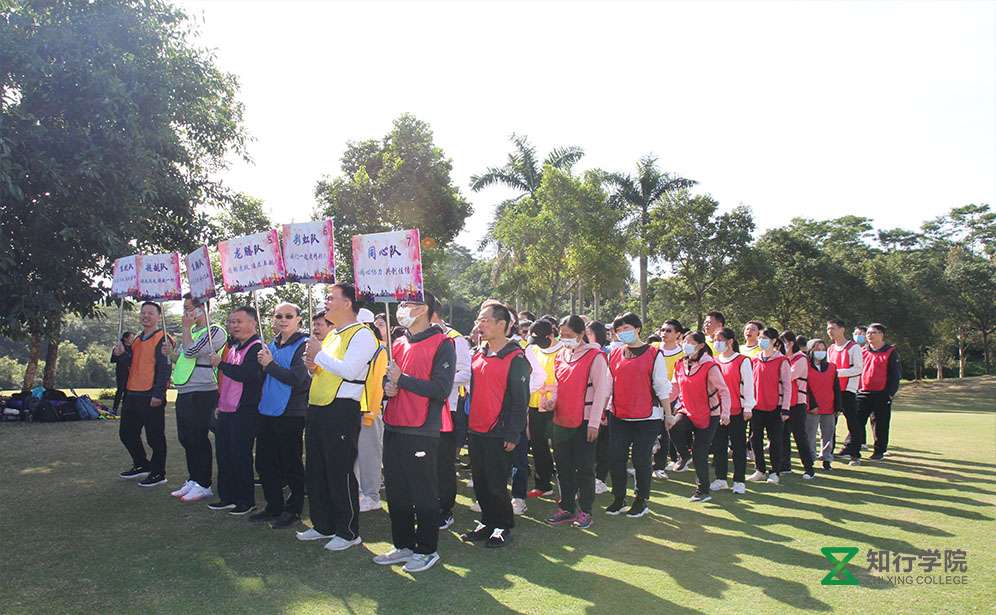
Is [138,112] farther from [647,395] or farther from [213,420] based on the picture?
[647,395]

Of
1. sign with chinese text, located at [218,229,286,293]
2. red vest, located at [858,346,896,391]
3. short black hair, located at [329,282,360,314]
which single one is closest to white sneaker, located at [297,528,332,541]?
short black hair, located at [329,282,360,314]

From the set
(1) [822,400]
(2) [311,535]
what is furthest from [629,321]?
(1) [822,400]

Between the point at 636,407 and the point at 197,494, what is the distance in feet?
15.3

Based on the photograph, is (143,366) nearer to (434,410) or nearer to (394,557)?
(394,557)

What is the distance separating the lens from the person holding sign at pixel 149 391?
26.0ft

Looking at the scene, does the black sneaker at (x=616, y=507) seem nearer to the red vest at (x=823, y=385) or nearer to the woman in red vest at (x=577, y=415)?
the woman in red vest at (x=577, y=415)

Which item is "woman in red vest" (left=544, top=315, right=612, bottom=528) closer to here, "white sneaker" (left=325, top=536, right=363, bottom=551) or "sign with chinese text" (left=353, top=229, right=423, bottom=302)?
"sign with chinese text" (left=353, top=229, right=423, bottom=302)

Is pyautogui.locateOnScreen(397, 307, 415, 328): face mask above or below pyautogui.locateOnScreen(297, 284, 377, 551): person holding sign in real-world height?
above

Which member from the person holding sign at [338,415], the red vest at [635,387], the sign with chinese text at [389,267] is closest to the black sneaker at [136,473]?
the person holding sign at [338,415]

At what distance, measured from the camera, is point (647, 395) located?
6.78 meters

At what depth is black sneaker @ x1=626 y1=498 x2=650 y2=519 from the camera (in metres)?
6.95

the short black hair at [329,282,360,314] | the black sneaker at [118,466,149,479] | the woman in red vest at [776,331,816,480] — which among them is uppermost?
the short black hair at [329,282,360,314]

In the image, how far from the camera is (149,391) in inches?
313

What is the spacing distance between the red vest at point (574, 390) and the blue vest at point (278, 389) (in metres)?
2.42
